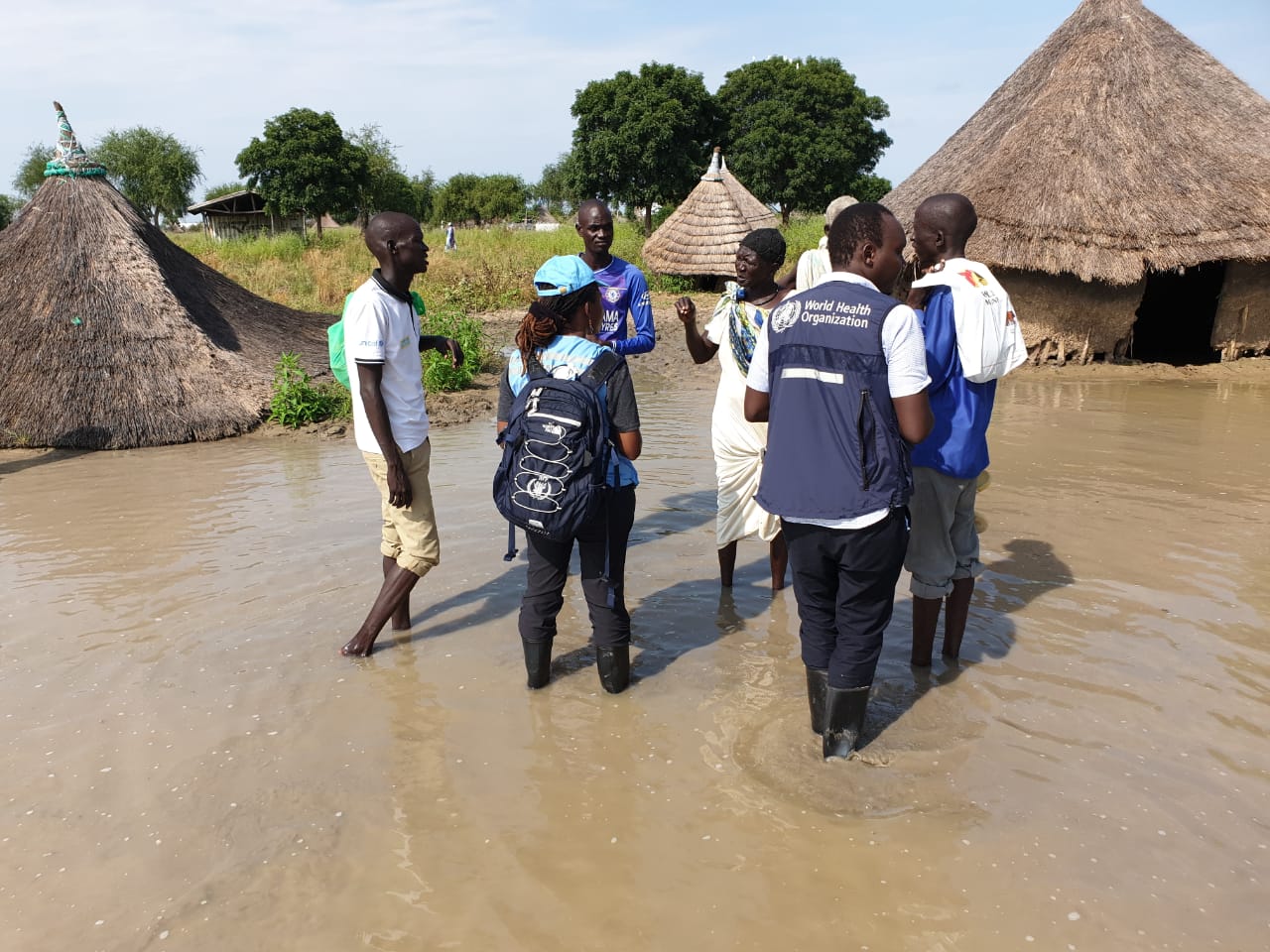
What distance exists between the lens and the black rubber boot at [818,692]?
313 centimetres

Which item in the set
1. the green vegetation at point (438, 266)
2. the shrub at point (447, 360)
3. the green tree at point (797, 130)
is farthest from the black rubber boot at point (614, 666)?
the green tree at point (797, 130)

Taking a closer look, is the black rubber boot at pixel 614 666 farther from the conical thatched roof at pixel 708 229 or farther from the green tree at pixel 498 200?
the green tree at pixel 498 200

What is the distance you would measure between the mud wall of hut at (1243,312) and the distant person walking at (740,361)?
10.0 m

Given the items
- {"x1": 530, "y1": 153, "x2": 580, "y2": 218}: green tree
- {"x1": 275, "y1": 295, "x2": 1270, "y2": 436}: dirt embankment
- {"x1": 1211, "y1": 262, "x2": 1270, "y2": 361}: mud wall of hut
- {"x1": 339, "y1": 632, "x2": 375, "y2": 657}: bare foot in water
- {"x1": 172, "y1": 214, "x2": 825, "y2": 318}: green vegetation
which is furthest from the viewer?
{"x1": 530, "y1": 153, "x2": 580, "y2": 218}: green tree

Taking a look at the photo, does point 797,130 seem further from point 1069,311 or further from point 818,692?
point 818,692

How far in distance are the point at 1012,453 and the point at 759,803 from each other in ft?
18.0

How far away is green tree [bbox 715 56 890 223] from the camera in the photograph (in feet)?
118

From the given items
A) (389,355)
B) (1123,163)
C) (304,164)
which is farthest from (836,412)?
(304,164)

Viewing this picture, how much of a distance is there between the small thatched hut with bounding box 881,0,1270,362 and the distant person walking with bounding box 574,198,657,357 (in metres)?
8.05

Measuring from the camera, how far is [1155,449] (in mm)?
7574

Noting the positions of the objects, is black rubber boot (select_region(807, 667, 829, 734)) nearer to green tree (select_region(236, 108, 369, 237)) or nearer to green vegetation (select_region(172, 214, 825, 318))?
green vegetation (select_region(172, 214, 825, 318))

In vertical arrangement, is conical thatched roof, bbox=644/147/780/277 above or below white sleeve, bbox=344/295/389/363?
above

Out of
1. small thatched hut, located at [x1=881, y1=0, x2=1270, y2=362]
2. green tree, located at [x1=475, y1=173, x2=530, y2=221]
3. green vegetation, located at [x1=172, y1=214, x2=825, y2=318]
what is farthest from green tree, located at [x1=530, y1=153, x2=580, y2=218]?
small thatched hut, located at [x1=881, y1=0, x2=1270, y2=362]

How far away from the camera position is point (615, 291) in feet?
15.2
